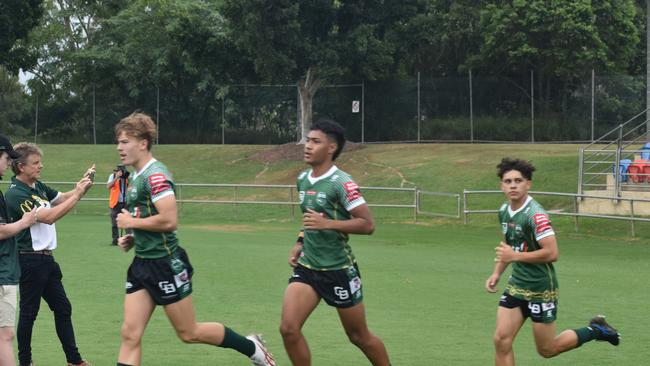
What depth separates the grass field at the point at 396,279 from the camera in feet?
35.4

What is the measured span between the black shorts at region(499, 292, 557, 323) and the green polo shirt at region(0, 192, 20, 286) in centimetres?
376

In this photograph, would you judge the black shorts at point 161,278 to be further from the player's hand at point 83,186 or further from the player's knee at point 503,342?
the player's knee at point 503,342

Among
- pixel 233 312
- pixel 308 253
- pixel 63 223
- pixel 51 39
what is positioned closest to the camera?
pixel 308 253

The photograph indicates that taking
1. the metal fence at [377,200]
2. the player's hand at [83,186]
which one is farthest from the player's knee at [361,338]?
the metal fence at [377,200]

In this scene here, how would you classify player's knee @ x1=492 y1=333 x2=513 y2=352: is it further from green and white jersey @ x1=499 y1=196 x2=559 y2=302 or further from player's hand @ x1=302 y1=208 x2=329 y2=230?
player's hand @ x1=302 y1=208 x2=329 y2=230

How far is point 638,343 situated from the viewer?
36.6 feet

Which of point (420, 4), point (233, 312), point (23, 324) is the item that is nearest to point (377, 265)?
point (233, 312)

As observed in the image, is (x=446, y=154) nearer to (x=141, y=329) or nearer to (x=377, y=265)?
(x=377, y=265)

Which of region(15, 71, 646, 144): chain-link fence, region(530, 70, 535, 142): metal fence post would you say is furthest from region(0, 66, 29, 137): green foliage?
region(530, 70, 535, 142): metal fence post

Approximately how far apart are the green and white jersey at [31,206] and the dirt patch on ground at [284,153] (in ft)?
102

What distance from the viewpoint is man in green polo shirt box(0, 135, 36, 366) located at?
804 centimetres

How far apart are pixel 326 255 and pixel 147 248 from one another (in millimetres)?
1419

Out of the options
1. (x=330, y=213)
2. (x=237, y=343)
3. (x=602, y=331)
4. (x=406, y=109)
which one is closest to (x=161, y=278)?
(x=237, y=343)

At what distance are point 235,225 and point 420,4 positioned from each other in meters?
17.3
